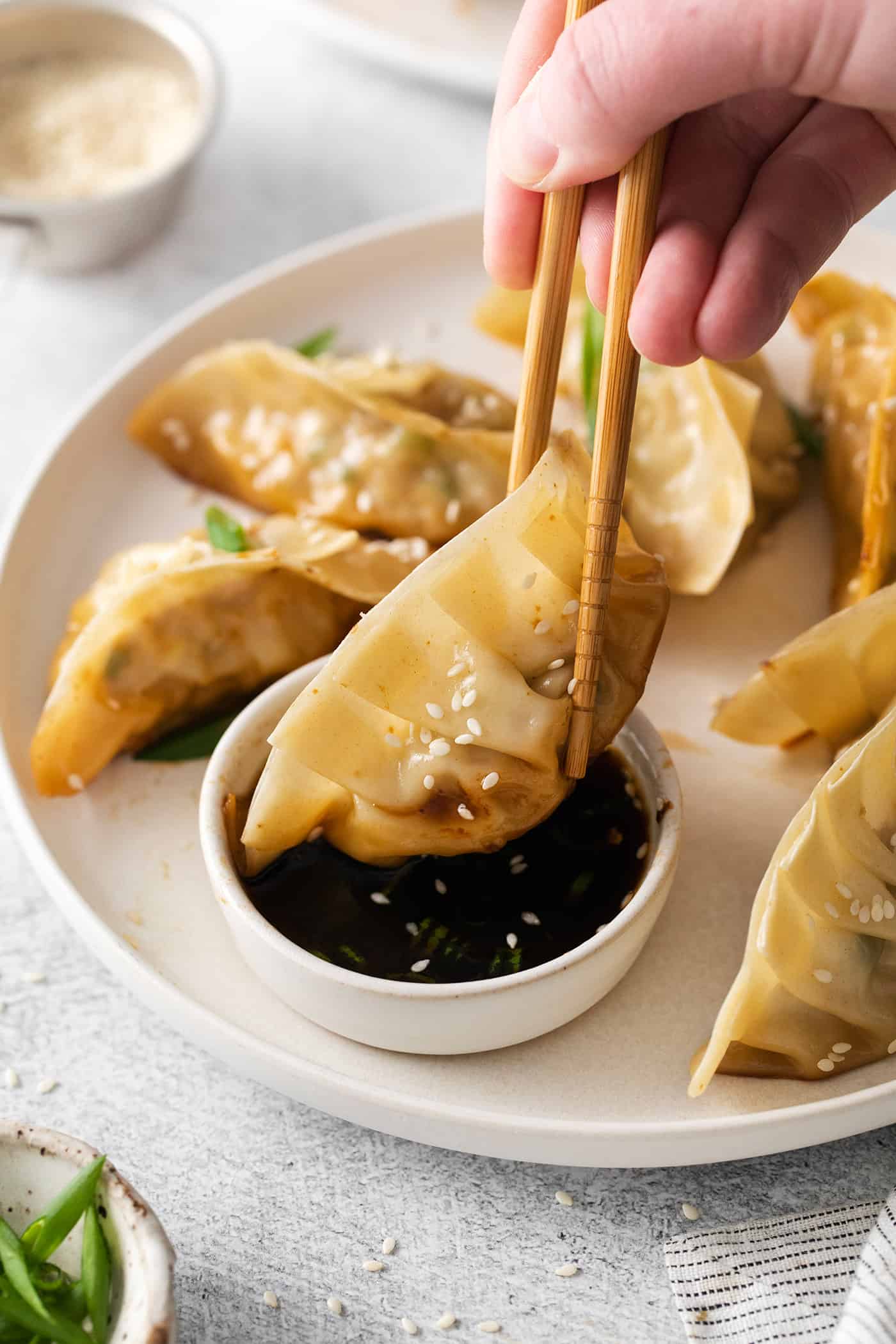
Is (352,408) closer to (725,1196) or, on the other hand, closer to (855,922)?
(855,922)

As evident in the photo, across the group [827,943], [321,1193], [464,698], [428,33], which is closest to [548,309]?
[464,698]

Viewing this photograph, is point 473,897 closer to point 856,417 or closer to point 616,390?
point 616,390

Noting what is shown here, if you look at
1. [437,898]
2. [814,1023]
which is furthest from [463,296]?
[814,1023]

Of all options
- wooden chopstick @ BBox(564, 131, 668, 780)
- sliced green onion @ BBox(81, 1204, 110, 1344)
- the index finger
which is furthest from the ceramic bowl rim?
the index finger

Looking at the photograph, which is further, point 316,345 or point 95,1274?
point 316,345

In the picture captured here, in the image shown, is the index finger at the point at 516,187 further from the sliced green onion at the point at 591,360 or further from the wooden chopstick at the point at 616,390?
the sliced green onion at the point at 591,360

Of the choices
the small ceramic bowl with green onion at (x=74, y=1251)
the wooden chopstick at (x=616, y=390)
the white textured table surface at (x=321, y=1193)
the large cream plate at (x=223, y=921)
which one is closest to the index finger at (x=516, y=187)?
the wooden chopstick at (x=616, y=390)
